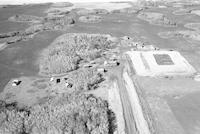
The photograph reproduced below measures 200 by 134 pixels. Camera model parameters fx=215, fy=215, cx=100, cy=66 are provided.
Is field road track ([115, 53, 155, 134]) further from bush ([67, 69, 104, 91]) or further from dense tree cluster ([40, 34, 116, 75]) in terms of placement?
dense tree cluster ([40, 34, 116, 75])

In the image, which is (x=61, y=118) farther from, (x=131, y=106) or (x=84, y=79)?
(x=84, y=79)

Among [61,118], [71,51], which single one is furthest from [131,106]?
[71,51]

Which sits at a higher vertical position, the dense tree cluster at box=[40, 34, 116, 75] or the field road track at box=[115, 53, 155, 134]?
the dense tree cluster at box=[40, 34, 116, 75]

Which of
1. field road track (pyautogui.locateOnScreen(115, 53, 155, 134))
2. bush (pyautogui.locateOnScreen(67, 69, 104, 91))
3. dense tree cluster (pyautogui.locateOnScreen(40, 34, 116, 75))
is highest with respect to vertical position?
dense tree cluster (pyautogui.locateOnScreen(40, 34, 116, 75))

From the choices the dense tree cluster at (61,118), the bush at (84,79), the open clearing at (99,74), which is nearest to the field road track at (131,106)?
the open clearing at (99,74)

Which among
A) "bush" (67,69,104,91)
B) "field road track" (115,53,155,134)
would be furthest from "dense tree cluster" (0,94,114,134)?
"bush" (67,69,104,91)

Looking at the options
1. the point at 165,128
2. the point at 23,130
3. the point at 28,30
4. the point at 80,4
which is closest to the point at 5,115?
the point at 23,130

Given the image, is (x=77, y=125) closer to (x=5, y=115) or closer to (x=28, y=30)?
(x=5, y=115)

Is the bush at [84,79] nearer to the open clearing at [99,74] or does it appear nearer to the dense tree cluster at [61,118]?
the open clearing at [99,74]
